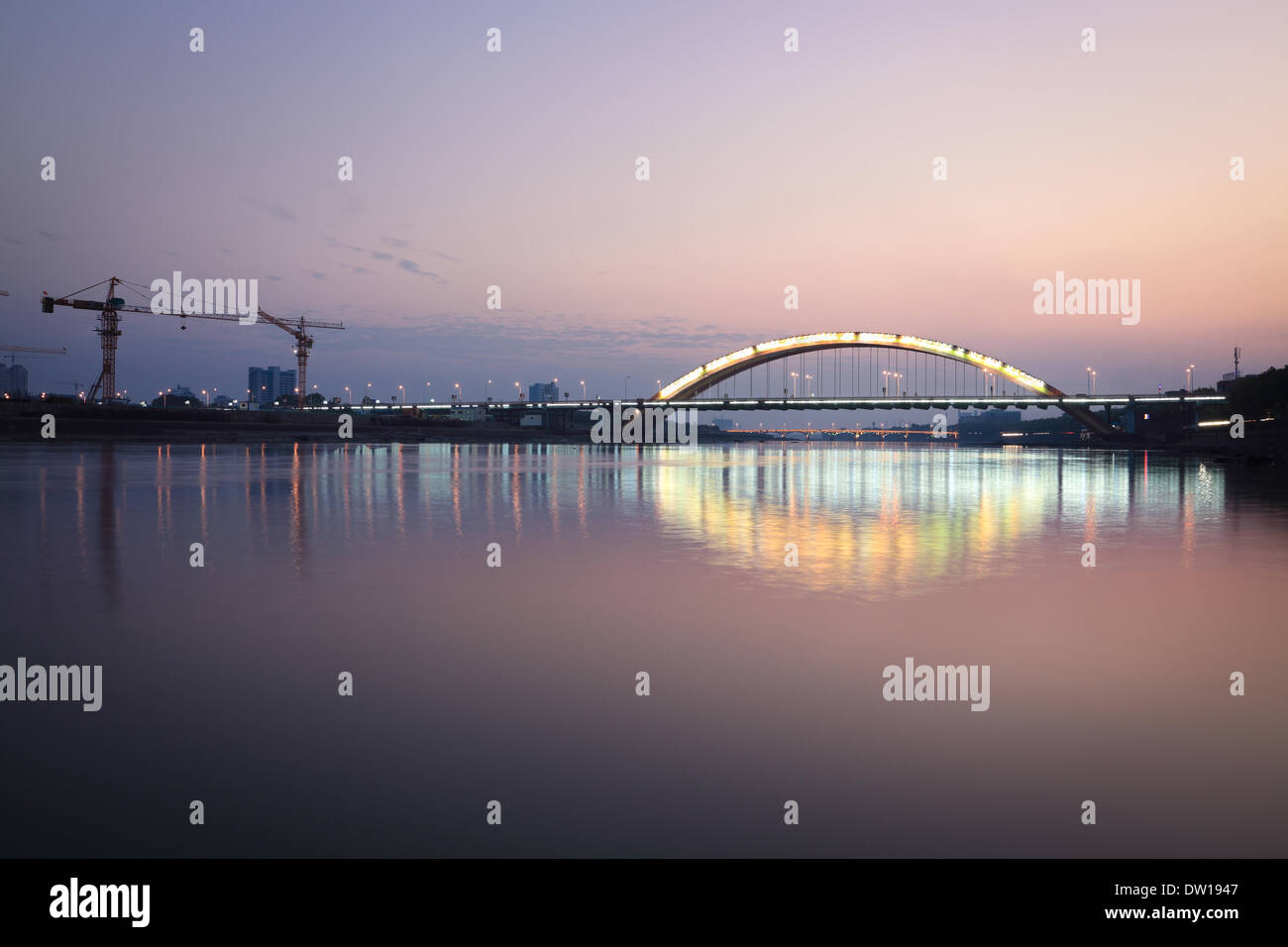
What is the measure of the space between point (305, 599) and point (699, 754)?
550cm

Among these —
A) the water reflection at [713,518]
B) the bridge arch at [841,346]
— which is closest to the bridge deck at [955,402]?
the bridge arch at [841,346]

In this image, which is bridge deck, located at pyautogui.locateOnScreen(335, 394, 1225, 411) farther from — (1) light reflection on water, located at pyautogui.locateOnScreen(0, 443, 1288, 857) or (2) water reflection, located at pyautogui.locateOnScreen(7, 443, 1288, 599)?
(1) light reflection on water, located at pyautogui.locateOnScreen(0, 443, 1288, 857)

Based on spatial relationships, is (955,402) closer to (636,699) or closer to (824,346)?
(824,346)

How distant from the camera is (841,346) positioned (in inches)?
4286

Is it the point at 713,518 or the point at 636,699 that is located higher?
the point at 713,518

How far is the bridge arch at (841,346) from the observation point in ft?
329

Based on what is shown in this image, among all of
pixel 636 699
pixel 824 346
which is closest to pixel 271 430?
pixel 824 346

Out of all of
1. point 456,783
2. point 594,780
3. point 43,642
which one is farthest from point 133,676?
point 594,780

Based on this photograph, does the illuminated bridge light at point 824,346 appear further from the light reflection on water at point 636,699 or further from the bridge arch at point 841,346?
the light reflection on water at point 636,699

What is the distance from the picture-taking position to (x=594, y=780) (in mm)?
4137

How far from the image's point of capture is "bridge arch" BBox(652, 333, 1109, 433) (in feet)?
329

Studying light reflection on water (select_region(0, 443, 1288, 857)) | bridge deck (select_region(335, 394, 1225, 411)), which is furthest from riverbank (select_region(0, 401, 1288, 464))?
light reflection on water (select_region(0, 443, 1288, 857))
